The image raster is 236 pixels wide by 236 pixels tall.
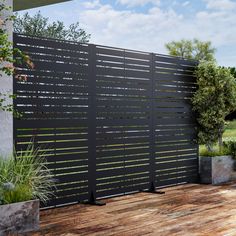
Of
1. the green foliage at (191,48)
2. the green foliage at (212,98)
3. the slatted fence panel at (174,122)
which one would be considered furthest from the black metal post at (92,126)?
the green foliage at (191,48)

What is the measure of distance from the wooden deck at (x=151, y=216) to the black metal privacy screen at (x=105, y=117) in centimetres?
44

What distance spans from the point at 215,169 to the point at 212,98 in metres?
1.35

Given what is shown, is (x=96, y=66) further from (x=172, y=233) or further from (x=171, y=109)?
(x=172, y=233)

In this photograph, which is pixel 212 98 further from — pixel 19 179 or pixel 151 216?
pixel 19 179

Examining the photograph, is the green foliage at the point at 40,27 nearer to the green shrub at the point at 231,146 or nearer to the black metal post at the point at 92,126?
the green shrub at the point at 231,146

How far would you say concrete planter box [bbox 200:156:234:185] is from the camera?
8.52m

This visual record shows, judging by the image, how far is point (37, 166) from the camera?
19.1 ft

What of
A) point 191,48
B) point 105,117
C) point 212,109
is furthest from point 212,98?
point 191,48

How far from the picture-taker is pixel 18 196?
487 centimetres

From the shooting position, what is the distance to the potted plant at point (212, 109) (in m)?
8.43

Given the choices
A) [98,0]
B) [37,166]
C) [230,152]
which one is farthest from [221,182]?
[98,0]

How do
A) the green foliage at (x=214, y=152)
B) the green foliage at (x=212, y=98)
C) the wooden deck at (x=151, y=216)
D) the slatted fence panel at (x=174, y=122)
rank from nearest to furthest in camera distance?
the wooden deck at (x=151, y=216) → the slatted fence panel at (x=174, y=122) → the green foliage at (x=212, y=98) → the green foliage at (x=214, y=152)

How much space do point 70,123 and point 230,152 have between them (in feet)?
13.2

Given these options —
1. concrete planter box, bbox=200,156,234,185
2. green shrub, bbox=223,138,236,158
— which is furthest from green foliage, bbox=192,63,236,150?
green shrub, bbox=223,138,236,158
